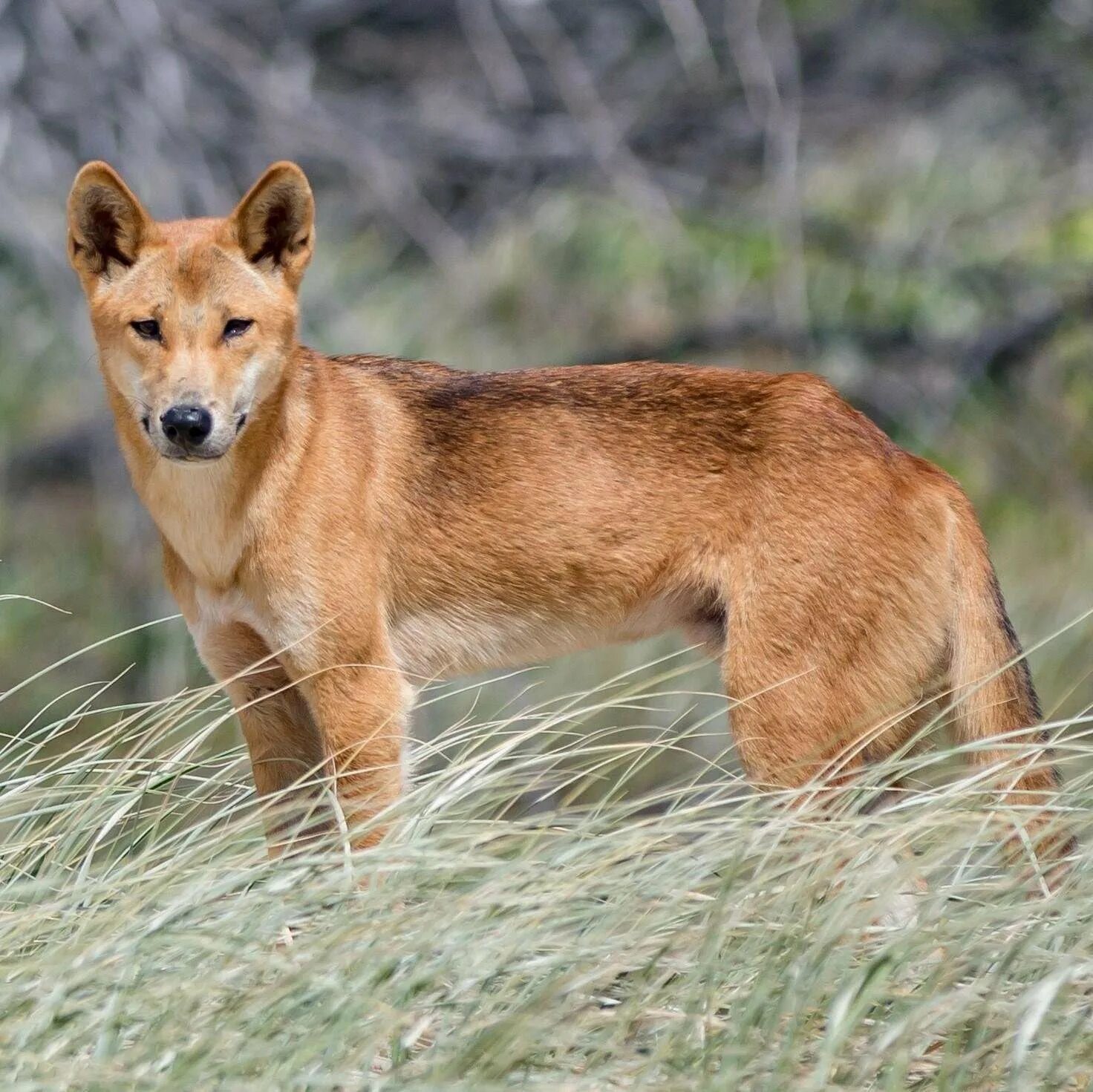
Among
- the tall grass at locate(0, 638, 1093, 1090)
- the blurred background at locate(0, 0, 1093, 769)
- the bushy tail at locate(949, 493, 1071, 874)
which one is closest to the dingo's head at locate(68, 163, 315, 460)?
the tall grass at locate(0, 638, 1093, 1090)

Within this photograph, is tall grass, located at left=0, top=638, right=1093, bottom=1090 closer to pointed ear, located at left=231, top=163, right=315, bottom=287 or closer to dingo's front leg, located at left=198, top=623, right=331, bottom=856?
dingo's front leg, located at left=198, top=623, right=331, bottom=856

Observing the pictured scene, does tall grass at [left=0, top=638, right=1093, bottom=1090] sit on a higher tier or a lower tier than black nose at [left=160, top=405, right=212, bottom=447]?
lower

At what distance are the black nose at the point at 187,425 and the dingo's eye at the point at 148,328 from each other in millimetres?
273

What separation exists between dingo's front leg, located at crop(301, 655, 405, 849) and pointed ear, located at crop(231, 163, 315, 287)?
1.01 metres

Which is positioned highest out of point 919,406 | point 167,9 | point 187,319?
point 167,9

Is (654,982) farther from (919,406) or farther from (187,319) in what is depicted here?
(919,406)

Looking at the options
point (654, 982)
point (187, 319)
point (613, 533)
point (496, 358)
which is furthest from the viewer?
point (496, 358)

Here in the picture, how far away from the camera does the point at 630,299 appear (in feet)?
33.4

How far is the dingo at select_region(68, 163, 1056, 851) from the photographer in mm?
4383

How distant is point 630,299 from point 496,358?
93cm

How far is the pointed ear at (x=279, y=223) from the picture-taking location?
4488 mm

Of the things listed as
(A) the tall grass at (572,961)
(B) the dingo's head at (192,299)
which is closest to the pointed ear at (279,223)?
(B) the dingo's head at (192,299)

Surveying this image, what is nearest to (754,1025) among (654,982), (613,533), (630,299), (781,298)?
(654,982)

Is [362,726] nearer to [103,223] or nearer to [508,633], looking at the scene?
[508,633]
